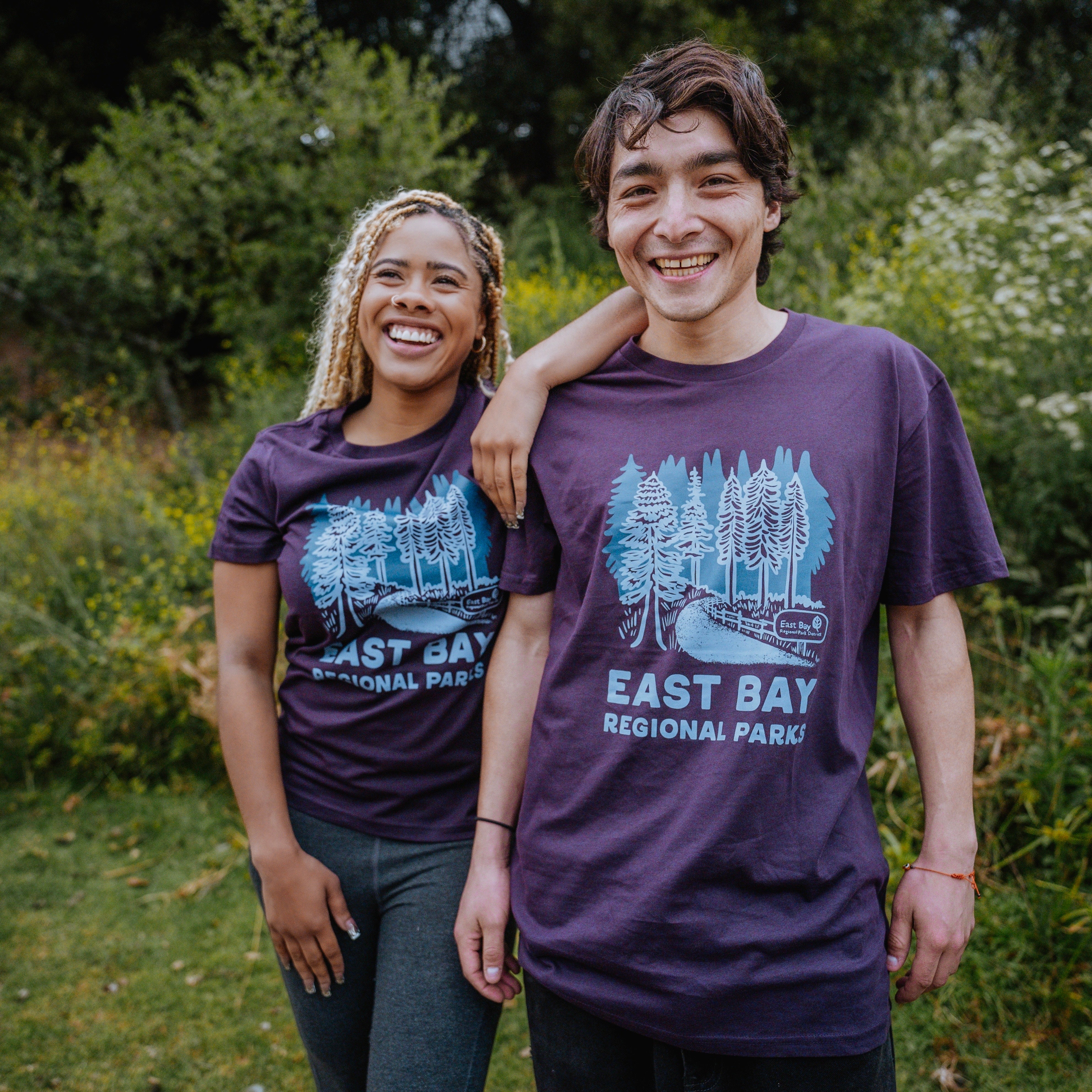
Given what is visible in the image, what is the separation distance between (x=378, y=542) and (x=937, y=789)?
107 centimetres

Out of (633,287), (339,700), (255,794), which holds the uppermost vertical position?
(633,287)

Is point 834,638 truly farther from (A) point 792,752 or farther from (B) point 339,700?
(B) point 339,700

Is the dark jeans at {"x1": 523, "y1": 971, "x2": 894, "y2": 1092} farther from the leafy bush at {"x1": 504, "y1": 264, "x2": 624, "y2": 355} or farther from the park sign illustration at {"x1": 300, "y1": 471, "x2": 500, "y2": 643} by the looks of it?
the leafy bush at {"x1": 504, "y1": 264, "x2": 624, "y2": 355}

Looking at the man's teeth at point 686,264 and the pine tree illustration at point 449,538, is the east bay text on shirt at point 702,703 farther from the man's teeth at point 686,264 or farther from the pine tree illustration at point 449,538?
the man's teeth at point 686,264

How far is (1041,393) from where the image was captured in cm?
364

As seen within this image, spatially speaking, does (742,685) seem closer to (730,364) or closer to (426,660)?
(730,364)


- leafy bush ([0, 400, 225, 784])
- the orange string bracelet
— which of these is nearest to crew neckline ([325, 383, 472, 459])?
the orange string bracelet

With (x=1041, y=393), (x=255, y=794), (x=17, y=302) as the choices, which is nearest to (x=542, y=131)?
(x=17, y=302)

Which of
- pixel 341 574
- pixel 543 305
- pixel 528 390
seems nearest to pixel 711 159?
pixel 528 390

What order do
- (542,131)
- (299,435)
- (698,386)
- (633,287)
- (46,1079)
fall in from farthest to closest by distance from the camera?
1. (542,131)
2. (46,1079)
3. (299,435)
4. (633,287)
5. (698,386)

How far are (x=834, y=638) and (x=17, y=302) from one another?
9.54 m

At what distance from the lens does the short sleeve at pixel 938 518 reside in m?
1.38

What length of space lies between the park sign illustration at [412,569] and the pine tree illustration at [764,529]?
56 centimetres

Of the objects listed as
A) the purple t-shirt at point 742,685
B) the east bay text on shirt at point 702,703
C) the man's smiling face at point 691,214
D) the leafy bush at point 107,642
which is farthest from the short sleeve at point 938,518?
the leafy bush at point 107,642
